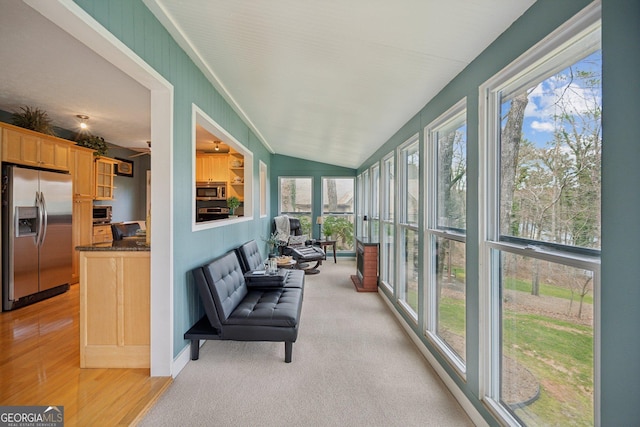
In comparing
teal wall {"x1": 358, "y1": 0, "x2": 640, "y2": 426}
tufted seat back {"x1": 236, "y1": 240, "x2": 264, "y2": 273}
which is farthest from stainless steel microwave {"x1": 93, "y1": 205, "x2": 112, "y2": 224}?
teal wall {"x1": 358, "y1": 0, "x2": 640, "y2": 426}

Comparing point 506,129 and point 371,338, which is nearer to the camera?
point 506,129

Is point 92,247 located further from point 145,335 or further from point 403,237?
point 403,237

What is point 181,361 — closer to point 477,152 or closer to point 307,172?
point 477,152

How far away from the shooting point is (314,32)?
6.53 ft

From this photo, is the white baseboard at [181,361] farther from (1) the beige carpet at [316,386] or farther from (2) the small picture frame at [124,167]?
(2) the small picture frame at [124,167]

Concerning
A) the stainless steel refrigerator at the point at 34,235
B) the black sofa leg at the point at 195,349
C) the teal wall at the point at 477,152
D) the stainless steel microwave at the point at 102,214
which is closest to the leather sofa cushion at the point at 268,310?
the black sofa leg at the point at 195,349

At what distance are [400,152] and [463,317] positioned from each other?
2.27m

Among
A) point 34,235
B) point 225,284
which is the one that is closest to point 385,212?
point 225,284

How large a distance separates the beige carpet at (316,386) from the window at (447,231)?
37 cm

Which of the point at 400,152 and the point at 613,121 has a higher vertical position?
the point at 400,152

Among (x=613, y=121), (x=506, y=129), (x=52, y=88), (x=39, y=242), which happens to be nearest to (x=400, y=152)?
(x=506, y=129)

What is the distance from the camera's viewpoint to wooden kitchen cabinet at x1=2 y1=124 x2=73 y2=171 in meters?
3.70

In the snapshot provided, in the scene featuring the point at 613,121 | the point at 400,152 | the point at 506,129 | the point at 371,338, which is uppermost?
the point at 400,152

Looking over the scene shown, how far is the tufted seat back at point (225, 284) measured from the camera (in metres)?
2.59
